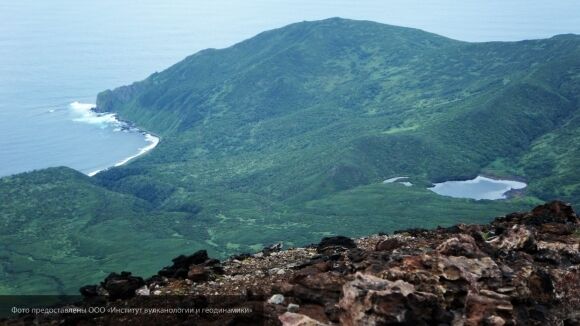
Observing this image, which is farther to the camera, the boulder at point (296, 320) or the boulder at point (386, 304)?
the boulder at point (296, 320)

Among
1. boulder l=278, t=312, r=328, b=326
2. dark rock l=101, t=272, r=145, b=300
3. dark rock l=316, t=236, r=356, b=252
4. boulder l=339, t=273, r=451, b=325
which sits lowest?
dark rock l=316, t=236, r=356, b=252

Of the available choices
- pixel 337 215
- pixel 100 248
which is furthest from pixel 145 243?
pixel 337 215

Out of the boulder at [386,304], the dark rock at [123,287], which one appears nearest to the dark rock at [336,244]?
the dark rock at [123,287]

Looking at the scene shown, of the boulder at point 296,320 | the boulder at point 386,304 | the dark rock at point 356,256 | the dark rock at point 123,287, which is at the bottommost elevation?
the dark rock at point 123,287

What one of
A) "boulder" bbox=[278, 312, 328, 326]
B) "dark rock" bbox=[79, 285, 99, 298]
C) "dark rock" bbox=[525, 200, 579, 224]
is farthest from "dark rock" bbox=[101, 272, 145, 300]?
"dark rock" bbox=[525, 200, 579, 224]

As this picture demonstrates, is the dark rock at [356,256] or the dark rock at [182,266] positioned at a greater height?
the dark rock at [356,256]

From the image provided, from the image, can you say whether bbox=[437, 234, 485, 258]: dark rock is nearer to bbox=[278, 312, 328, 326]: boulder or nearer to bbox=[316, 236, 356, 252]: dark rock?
bbox=[278, 312, 328, 326]: boulder

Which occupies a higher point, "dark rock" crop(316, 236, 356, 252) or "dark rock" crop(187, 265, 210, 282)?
"dark rock" crop(187, 265, 210, 282)

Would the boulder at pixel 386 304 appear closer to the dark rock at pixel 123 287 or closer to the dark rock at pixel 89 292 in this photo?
the dark rock at pixel 123 287
